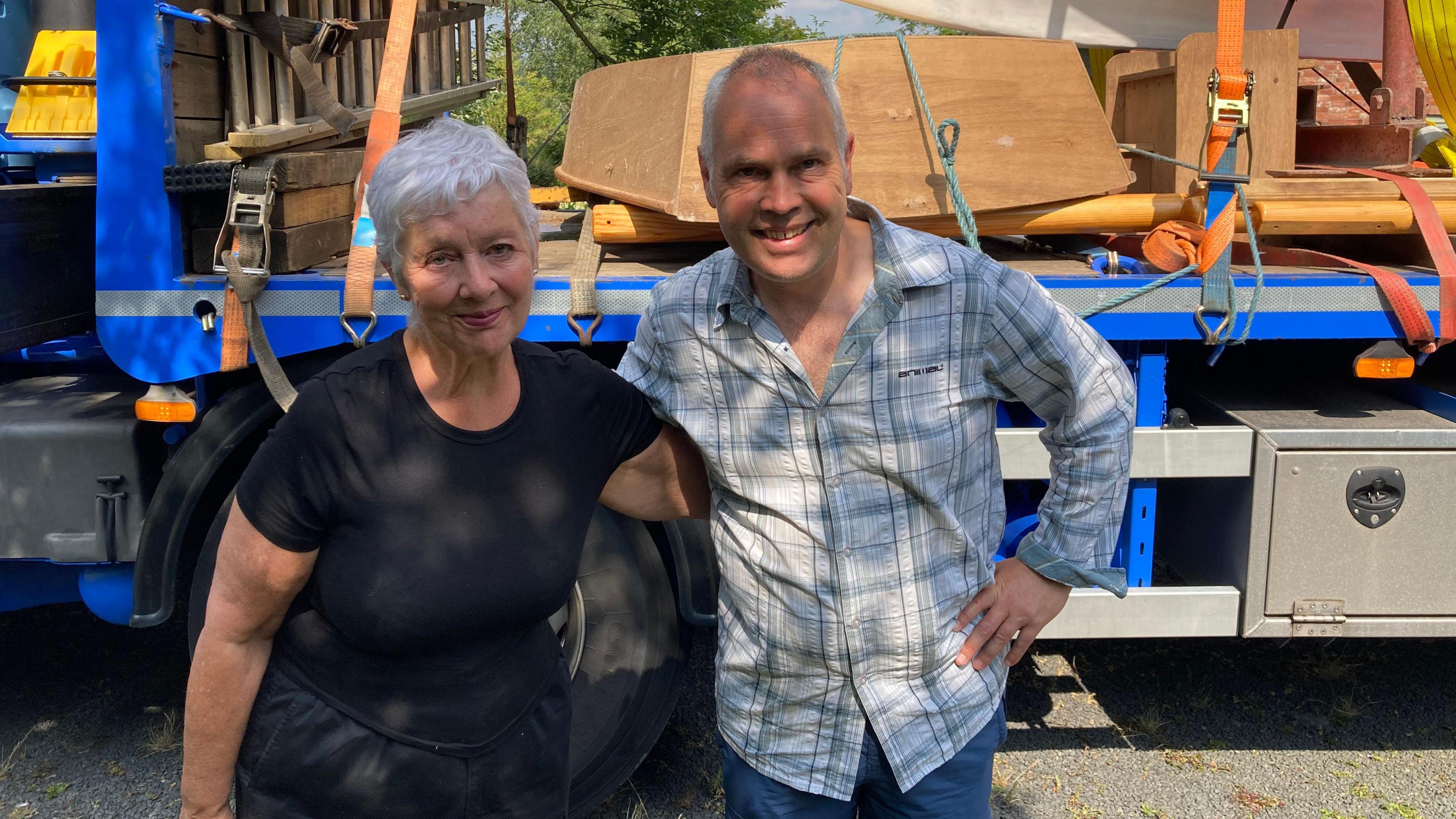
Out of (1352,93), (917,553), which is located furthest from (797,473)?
(1352,93)

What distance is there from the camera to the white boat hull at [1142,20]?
3.85 m

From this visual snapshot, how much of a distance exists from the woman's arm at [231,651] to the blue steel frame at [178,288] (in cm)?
110

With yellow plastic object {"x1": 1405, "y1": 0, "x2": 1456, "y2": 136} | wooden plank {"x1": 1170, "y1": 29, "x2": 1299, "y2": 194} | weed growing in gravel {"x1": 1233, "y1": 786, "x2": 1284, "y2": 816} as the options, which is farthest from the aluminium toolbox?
yellow plastic object {"x1": 1405, "y1": 0, "x2": 1456, "y2": 136}

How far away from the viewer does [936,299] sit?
167cm

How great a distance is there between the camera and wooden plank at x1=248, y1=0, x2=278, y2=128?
2.75 m

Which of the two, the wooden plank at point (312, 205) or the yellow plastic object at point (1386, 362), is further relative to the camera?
the yellow plastic object at point (1386, 362)

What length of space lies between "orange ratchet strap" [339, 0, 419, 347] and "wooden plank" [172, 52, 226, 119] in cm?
40

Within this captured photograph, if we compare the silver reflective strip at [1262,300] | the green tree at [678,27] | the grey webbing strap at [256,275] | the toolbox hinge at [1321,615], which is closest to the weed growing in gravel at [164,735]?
the grey webbing strap at [256,275]

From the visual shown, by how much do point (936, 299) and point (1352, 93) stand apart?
12843mm

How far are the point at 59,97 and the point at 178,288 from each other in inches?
42.1

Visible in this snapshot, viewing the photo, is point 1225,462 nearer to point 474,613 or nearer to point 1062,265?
point 1062,265

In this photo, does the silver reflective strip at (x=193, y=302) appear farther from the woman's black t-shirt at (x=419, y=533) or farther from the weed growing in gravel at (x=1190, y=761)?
the weed growing in gravel at (x=1190, y=761)

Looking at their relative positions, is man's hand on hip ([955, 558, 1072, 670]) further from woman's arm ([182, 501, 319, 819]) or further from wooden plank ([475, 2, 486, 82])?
wooden plank ([475, 2, 486, 82])

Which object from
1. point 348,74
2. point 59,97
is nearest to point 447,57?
point 348,74
